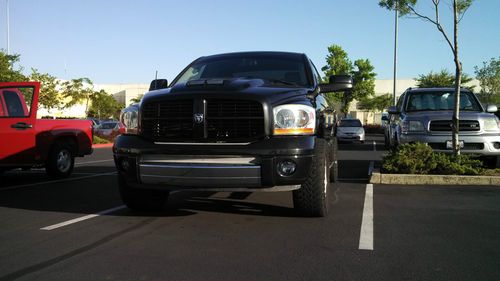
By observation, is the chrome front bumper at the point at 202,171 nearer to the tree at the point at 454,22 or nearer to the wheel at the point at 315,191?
the wheel at the point at 315,191

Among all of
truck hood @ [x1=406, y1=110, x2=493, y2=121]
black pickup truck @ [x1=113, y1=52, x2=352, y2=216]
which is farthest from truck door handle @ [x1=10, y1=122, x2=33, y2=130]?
truck hood @ [x1=406, y1=110, x2=493, y2=121]

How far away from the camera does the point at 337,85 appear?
588 centimetres

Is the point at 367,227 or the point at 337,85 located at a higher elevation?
the point at 337,85

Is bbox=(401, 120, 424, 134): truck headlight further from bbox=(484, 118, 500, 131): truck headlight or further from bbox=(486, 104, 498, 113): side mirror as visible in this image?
bbox=(486, 104, 498, 113): side mirror

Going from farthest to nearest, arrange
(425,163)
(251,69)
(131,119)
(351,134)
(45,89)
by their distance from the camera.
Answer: (45,89), (351,134), (425,163), (251,69), (131,119)

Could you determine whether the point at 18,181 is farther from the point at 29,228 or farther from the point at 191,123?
the point at 191,123

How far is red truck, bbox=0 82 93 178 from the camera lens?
320 inches

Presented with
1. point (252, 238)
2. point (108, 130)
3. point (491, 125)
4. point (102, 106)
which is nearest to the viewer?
point (252, 238)

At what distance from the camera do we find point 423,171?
26.3ft

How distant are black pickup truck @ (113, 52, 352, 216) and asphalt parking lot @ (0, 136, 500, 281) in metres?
0.47

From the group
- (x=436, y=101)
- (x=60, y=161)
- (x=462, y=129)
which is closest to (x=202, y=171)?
(x=60, y=161)

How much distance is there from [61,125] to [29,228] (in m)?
4.81

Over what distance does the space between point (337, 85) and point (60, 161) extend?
19.5ft

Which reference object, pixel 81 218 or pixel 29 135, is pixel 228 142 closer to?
pixel 81 218
